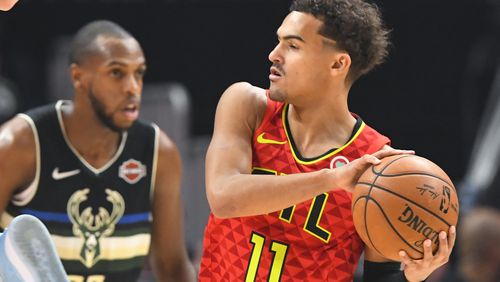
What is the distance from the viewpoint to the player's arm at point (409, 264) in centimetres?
397

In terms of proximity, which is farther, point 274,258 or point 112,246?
point 112,246

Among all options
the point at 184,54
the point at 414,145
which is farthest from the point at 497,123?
the point at 184,54

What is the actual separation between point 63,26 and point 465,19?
3701 millimetres

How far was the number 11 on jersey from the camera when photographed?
4402 mm

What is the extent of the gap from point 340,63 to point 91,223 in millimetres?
1761

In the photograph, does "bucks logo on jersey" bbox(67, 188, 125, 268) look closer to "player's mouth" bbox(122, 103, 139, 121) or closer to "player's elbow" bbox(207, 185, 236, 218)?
"player's mouth" bbox(122, 103, 139, 121)

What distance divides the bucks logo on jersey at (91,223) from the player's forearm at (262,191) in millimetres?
1413

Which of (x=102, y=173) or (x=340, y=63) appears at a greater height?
(x=340, y=63)

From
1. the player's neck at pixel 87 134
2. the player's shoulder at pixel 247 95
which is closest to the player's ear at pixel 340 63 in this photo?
the player's shoulder at pixel 247 95

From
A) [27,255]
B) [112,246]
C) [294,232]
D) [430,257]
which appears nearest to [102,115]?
[112,246]

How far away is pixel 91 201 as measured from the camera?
216 inches

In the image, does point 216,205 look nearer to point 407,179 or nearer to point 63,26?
point 407,179

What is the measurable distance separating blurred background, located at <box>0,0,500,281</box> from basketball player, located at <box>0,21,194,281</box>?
3.86 metres

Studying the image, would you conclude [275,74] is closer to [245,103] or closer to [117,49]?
[245,103]
